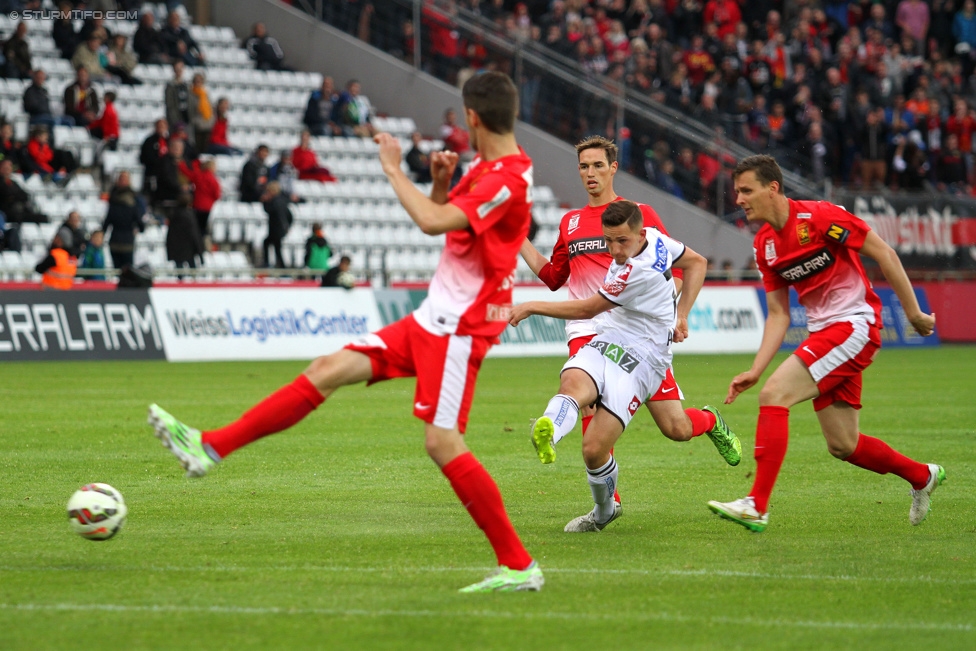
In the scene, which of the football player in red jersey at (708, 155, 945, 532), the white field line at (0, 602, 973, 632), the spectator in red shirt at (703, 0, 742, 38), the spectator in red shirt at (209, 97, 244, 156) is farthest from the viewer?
the spectator in red shirt at (703, 0, 742, 38)

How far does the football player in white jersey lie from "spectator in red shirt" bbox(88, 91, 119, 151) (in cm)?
1931

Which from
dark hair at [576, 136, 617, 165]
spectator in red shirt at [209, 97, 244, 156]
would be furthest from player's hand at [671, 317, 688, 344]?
spectator in red shirt at [209, 97, 244, 156]

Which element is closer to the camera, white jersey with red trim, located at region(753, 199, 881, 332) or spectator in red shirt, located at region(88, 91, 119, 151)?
white jersey with red trim, located at region(753, 199, 881, 332)

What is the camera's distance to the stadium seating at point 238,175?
80.7 feet

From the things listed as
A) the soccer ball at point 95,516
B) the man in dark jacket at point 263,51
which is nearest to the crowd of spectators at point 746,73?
the man in dark jacket at point 263,51

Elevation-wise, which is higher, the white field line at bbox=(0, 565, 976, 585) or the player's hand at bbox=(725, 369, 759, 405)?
the player's hand at bbox=(725, 369, 759, 405)

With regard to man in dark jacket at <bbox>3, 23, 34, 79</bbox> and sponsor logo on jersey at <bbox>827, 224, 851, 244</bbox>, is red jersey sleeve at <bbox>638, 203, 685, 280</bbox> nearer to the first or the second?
sponsor logo on jersey at <bbox>827, 224, 851, 244</bbox>

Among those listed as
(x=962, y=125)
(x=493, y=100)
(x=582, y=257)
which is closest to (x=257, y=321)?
(x=582, y=257)

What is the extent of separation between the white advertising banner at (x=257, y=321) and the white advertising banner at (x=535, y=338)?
2.59 m

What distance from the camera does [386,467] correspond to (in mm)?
10359

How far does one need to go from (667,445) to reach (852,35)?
2502 centimetres

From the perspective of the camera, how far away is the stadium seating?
24609 mm

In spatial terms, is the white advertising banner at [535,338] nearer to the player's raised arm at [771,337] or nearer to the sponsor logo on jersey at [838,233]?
the player's raised arm at [771,337]

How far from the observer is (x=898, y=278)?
7547 mm
